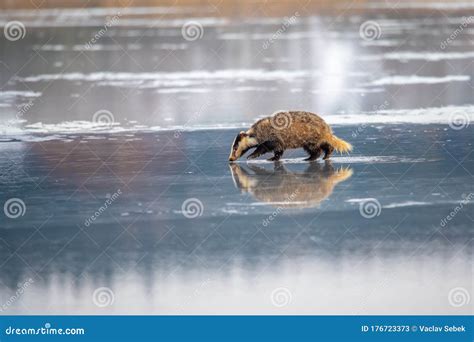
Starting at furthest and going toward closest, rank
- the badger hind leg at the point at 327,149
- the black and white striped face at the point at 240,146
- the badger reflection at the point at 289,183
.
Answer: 1. the badger hind leg at the point at 327,149
2. the black and white striped face at the point at 240,146
3. the badger reflection at the point at 289,183

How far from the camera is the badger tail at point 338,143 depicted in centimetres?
1471

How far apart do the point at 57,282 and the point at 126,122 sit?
8602 millimetres

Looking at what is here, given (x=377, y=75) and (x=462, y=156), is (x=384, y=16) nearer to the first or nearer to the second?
(x=377, y=75)

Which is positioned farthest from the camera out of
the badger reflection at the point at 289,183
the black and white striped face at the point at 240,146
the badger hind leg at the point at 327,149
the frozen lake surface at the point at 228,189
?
the badger hind leg at the point at 327,149

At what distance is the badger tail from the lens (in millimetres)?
14711

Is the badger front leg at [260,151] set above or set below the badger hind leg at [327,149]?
above

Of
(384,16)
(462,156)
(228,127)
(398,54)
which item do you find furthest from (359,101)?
(384,16)

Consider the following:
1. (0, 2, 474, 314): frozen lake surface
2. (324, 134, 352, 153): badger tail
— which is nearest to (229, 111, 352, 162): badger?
(324, 134, 352, 153): badger tail

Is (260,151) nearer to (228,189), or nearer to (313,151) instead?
(313,151)

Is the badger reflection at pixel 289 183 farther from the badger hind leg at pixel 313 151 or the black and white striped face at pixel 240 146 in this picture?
the badger hind leg at pixel 313 151

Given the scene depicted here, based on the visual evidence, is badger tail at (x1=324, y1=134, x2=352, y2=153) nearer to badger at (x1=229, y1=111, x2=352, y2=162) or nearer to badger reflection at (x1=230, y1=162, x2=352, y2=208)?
badger at (x1=229, y1=111, x2=352, y2=162)

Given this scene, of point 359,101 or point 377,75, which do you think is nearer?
point 359,101

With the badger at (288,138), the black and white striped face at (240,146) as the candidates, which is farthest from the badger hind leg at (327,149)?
the black and white striped face at (240,146)

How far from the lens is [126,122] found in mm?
17906
